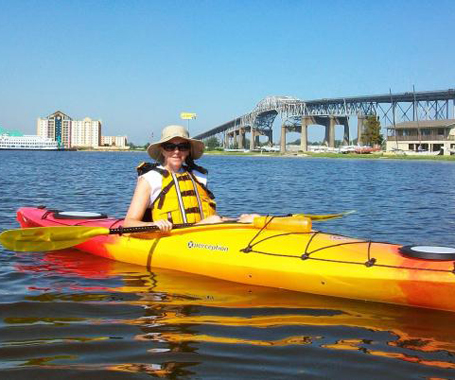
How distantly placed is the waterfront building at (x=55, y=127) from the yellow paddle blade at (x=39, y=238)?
649ft

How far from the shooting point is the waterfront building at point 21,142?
125m

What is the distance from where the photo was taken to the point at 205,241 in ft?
19.0

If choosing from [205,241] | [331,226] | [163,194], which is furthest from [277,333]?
[331,226]

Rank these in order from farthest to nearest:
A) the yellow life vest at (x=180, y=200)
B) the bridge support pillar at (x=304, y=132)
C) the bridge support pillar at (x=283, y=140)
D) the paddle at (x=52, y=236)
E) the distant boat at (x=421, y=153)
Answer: the bridge support pillar at (x=283, y=140) < the bridge support pillar at (x=304, y=132) < the distant boat at (x=421, y=153) < the yellow life vest at (x=180, y=200) < the paddle at (x=52, y=236)

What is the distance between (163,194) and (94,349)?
2360 millimetres

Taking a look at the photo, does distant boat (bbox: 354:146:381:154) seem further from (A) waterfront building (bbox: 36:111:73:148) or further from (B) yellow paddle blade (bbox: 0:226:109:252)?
(A) waterfront building (bbox: 36:111:73:148)

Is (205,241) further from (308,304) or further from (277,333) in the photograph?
(277,333)

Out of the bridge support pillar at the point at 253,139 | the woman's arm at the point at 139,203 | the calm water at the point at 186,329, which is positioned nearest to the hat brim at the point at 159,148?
the woman's arm at the point at 139,203

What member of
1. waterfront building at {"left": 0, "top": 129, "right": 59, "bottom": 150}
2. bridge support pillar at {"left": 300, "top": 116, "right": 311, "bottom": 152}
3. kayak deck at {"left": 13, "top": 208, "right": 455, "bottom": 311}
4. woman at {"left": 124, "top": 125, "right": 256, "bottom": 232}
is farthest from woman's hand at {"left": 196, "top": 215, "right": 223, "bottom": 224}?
waterfront building at {"left": 0, "top": 129, "right": 59, "bottom": 150}

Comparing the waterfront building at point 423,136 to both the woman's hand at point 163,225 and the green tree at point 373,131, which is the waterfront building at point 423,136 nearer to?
the green tree at point 373,131

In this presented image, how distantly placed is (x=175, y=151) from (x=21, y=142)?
12877 cm

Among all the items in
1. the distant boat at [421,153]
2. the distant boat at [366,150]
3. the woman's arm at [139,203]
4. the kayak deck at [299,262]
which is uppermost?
the distant boat at [366,150]

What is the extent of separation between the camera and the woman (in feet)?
19.4

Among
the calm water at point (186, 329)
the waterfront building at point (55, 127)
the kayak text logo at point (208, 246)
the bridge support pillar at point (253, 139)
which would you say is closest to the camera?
the calm water at point (186, 329)
